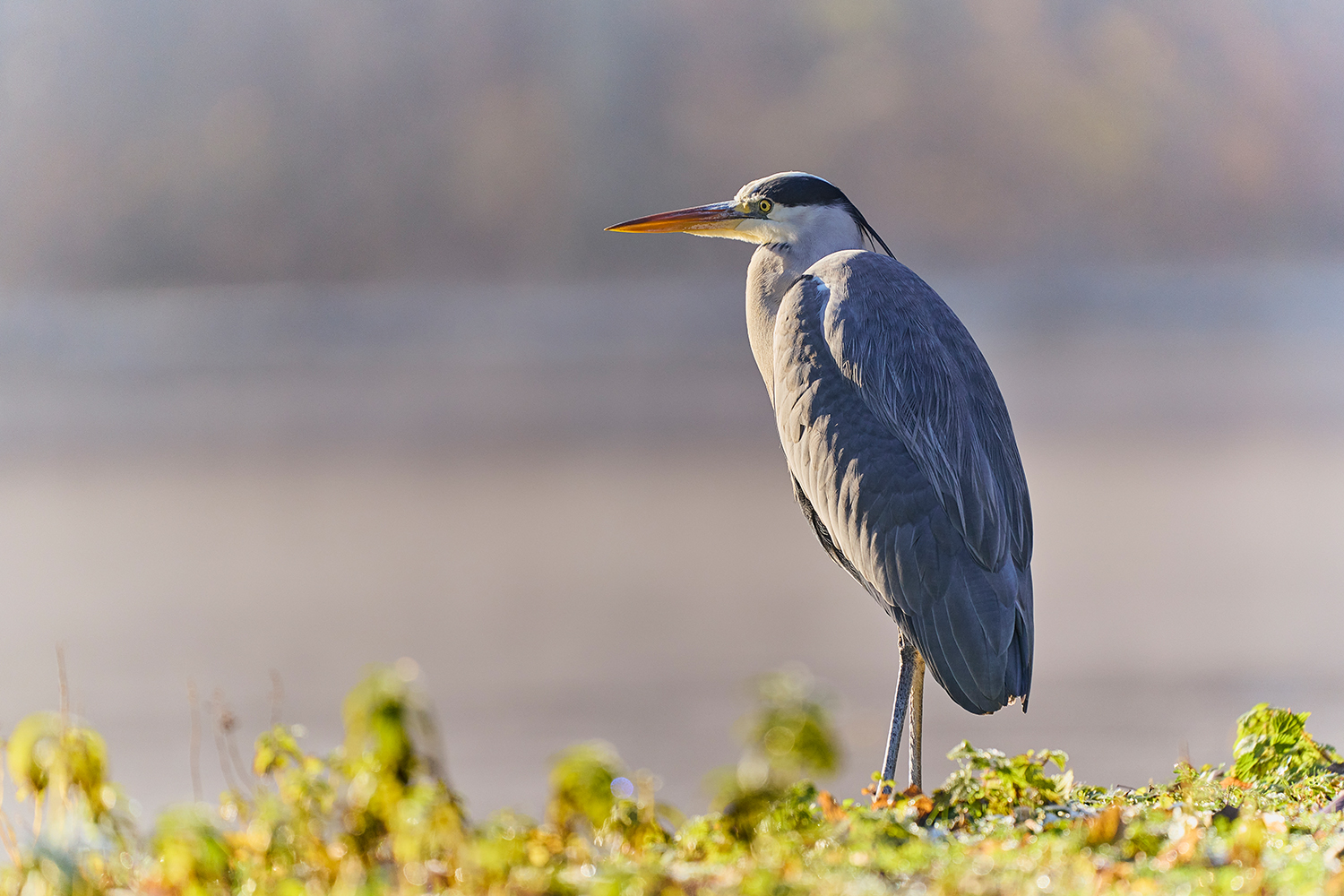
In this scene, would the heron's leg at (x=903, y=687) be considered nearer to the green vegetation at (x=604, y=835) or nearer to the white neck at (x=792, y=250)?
the green vegetation at (x=604, y=835)

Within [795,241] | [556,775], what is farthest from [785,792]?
[795,241]

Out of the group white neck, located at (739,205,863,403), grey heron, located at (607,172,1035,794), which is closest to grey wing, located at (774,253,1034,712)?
grey heron, located at (607,172,1035,794)

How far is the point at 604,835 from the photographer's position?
1276 mm

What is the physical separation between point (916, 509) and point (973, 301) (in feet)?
57.6

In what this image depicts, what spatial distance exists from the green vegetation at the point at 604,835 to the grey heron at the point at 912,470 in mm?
384

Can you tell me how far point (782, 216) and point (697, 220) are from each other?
0.18 metres

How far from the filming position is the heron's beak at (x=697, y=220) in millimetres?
2266

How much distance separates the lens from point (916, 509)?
5.84ft

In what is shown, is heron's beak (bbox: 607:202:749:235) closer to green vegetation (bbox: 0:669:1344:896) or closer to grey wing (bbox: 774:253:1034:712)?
grey wing (bbox: 774:253:1034:712)

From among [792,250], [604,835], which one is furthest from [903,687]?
[792,250]

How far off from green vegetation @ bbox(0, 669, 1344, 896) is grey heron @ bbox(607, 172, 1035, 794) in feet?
1.26

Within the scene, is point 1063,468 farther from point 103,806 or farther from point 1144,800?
point 103,806

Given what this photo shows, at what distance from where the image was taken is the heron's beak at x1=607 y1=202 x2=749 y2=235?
2266 millimetres

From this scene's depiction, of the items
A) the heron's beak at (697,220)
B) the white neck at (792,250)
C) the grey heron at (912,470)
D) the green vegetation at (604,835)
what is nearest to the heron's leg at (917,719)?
the grey heron at (912,470)
